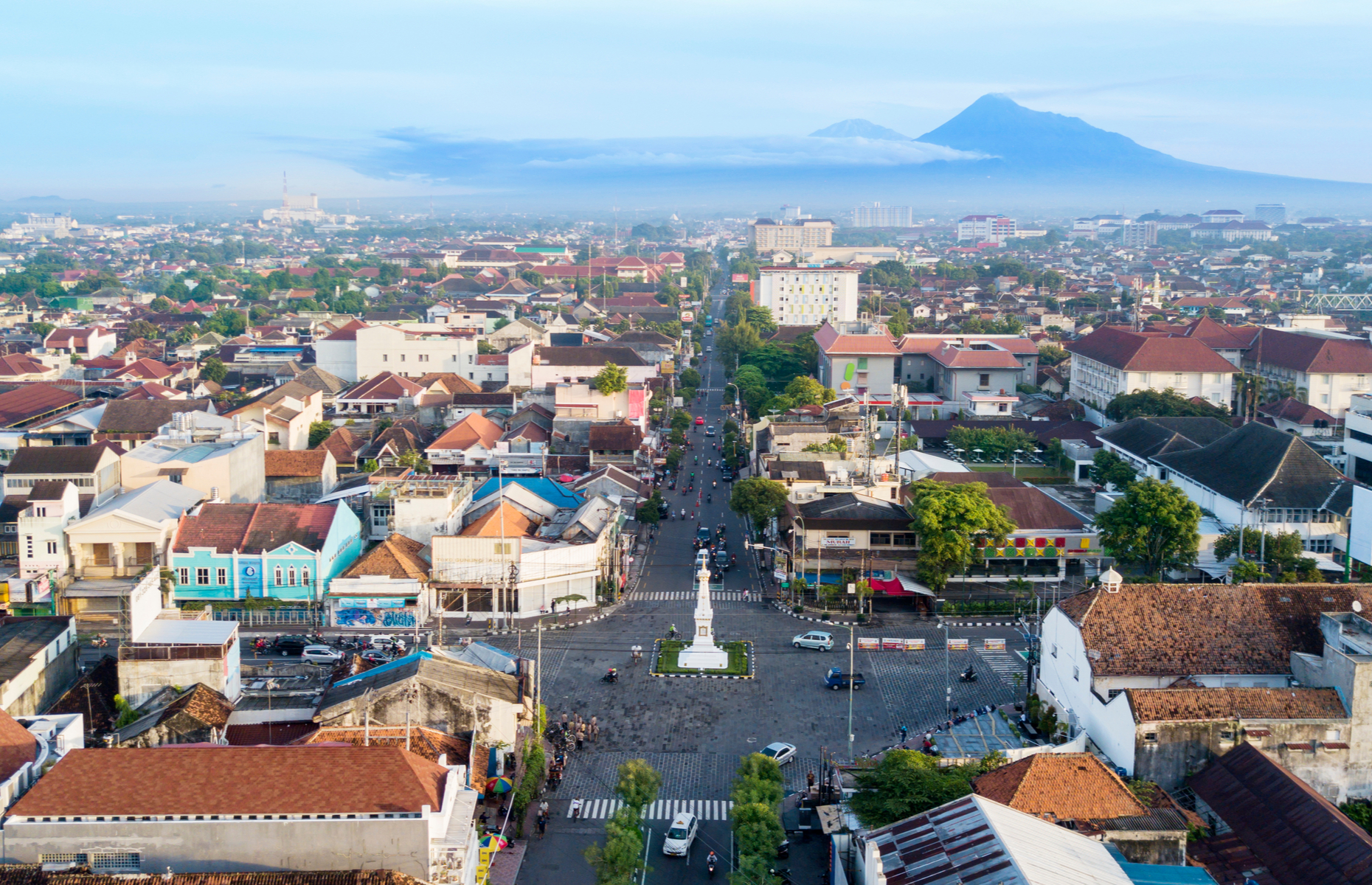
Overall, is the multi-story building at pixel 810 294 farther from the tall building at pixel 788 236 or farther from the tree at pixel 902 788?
the tall building at pixel 788 236

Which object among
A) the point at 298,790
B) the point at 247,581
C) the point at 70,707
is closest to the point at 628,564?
the point at 247,581

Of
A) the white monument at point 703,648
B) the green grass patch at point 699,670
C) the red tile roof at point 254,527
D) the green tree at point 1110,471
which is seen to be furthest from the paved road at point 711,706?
the green tree at point 1110,471

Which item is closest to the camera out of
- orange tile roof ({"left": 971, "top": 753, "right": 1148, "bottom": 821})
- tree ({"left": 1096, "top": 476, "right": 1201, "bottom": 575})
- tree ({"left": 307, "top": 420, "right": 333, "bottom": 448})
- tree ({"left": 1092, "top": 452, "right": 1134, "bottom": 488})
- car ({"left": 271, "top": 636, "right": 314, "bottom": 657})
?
orange tile roof ({"left": 971, "top": 753, "right": 1148, "bottom": 821})

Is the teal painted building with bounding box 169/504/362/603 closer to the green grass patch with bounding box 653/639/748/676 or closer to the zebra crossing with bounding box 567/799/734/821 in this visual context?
the green grass patch with bounding box 653/639/748/676

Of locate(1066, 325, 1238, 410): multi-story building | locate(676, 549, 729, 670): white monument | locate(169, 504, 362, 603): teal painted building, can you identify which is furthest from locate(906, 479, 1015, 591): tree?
locate(1066, 325, 1238, 410): multi-story building

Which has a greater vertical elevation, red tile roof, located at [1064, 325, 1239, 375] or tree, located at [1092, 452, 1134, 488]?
red tile roof, located at [1064, 325, 1239, 375]

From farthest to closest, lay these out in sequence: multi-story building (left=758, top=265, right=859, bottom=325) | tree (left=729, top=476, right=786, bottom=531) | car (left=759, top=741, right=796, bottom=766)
Answer: 1. multi-story building (left=758, top=265, right=859, bottom=325)
2. tree (left=729, top=476, right=786, bottom=531)
3. car (left=759, top=741, right=796, bottom=766)

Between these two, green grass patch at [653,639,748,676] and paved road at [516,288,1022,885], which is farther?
green grass patch at [653,639,748,676]
